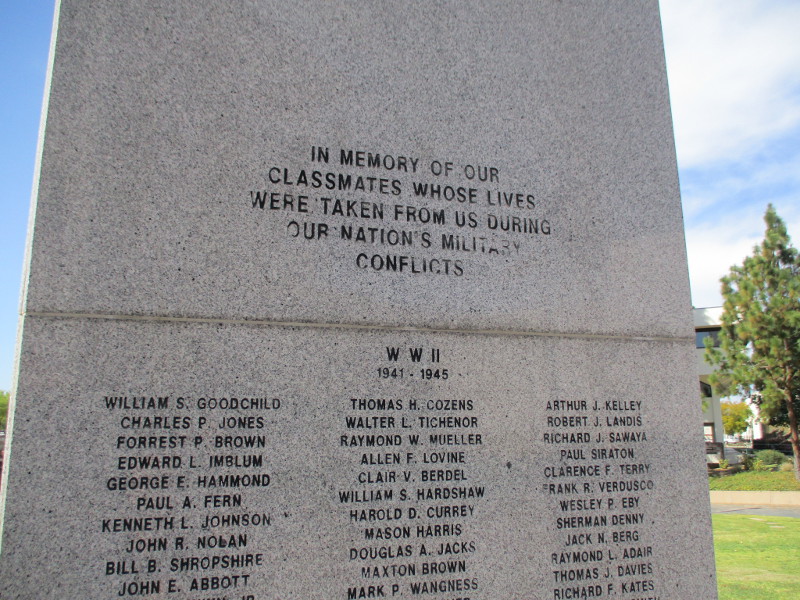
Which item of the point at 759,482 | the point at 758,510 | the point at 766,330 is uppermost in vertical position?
the point at 766,330

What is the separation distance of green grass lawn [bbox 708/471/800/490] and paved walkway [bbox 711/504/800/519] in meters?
2.04

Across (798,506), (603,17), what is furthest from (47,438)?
(798,506)

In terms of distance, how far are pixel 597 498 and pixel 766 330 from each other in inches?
816

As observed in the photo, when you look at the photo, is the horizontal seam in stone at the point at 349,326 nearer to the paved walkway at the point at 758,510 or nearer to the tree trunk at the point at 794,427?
the paved walkway at the point at 758,510

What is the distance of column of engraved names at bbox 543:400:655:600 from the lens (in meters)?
3.38

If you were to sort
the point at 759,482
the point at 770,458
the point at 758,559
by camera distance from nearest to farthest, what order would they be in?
the point at 758,559
the point at 759,482
the point at 770,458

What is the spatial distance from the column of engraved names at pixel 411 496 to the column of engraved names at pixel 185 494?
505 mm

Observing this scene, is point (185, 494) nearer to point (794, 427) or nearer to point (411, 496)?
point (411, 496)

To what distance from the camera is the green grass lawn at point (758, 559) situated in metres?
6.42

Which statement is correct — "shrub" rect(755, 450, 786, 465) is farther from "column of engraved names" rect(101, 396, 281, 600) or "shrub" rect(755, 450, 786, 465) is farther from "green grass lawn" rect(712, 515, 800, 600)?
"column of engraved names" rect(101, 396, 281, 600)

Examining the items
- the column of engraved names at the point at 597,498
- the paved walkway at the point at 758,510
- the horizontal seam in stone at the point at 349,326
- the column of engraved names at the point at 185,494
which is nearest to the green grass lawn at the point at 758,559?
the paved walkway at the point at 758,510

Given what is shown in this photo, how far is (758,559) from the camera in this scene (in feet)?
26.8

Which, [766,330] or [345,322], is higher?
[766,330]

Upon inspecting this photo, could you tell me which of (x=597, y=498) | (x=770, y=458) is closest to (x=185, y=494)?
(x=597, y=498)
